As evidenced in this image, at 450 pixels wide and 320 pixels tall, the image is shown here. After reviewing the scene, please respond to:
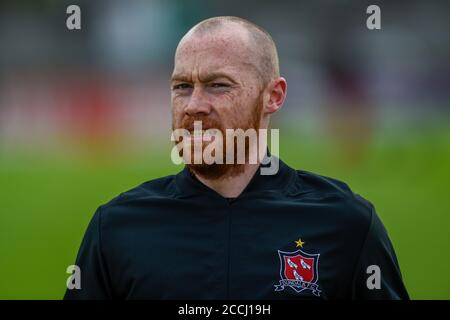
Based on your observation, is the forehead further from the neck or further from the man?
the neck

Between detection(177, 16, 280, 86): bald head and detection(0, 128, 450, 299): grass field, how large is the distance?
3.55 metres

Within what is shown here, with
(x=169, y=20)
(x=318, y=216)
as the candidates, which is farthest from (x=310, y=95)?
(x=318, y=216)

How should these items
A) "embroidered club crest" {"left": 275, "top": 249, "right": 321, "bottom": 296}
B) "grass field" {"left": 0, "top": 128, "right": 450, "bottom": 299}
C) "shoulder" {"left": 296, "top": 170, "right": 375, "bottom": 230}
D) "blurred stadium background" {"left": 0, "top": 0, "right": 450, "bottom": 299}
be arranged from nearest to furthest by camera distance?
"embroidered club crest" {"left": 275, "top": 249, "right": 321, "bottom": 296}, "shoulder" {"left": 296, "top": 170, "right": 375, "bottom": 230}, "grass field" {"left": 0, "top": 128, "right": 450, "bottom": 299}, "blurred stadium background" {"left": 0, "top": 0, "right": 450, "bottom": 299}

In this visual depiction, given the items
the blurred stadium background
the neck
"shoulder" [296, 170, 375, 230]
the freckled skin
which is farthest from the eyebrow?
the blurred stadium background

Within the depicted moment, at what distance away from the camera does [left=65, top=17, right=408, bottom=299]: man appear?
1779mm

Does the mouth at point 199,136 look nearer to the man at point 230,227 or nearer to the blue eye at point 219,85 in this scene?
the man at point 230,227

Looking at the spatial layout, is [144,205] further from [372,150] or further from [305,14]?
[305,14]

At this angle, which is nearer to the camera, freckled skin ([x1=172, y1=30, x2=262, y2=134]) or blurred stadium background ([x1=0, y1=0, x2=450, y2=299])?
freckled skin ([x1=172, y1=30, x2=262, y2=134])

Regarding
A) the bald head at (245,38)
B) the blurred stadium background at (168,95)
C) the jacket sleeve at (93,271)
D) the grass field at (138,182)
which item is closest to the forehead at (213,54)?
the bald head at (245,38)

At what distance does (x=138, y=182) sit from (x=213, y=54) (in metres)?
4.87

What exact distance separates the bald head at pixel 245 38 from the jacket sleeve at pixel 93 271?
594 mm

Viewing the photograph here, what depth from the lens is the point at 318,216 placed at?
1.89 m

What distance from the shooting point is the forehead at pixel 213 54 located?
1.81m

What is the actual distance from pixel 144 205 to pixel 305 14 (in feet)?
18.1
